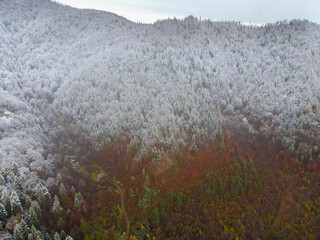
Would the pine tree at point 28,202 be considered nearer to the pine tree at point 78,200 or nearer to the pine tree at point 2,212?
the pine tree at point 2,212

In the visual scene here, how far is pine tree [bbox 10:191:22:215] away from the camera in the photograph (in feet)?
398

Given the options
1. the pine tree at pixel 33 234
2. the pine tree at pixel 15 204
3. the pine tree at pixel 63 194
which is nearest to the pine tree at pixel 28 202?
the pine tree at pixel 15 204

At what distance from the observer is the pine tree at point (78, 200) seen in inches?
5492

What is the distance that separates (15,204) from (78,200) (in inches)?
1214

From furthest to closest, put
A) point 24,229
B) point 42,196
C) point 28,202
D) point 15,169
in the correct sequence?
1. point 15,169
2. point 42,196
3. point 28,202
4. point 24,229

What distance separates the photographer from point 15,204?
398ft

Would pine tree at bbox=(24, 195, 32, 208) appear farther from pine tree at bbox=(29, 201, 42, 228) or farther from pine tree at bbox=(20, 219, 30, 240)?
pine tree at bbox=(20, 219, 30, 240)

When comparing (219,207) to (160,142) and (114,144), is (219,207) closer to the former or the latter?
(160,142)

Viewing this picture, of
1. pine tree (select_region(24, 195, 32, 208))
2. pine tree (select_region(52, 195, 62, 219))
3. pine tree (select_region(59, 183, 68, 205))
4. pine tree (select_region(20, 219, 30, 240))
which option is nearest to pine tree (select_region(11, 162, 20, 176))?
pine tree (select_region(24, 195, 32, 208))

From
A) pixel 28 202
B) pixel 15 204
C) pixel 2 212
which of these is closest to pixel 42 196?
pixel 28 202

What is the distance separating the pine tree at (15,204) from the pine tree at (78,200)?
26.9m

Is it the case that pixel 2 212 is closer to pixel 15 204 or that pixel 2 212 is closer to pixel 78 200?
pixel 15 204

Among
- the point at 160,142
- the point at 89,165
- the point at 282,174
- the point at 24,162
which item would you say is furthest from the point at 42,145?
the point at 282,174

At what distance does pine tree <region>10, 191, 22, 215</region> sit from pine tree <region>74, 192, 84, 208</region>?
26900 mm
